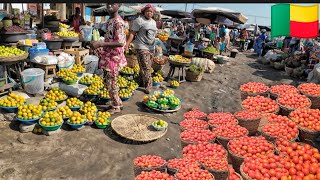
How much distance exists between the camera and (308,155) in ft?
11.0

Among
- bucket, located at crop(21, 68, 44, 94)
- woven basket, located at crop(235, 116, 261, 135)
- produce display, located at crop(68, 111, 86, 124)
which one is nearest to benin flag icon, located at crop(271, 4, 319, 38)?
woven basket, located at crop(235, 116, 261, 135)

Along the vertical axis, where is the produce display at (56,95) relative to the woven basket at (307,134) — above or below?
above

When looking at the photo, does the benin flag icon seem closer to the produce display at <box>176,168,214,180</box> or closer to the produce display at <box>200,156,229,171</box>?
the produce display at <box>200,156,229,171</box>

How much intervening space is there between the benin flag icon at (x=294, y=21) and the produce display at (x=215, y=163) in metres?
8.76

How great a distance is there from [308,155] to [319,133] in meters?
0.92

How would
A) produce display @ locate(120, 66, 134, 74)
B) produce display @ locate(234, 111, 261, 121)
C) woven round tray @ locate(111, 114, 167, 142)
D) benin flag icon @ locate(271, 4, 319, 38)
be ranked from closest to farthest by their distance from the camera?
produce display @ locate(234, 111, 261, 121) → woven round tray @ locate(111, 114, 167, 142) → produce display @ locate(120, 66, 134, 74) → benin flag icon @ locate(271, 4, 319, 38)

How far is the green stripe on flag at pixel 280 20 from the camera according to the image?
35.9 ft

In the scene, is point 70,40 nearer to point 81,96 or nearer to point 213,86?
point 81,96

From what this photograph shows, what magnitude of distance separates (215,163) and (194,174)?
39cm

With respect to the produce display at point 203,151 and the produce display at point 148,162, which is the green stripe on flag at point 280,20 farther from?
the produce display at point 148,162

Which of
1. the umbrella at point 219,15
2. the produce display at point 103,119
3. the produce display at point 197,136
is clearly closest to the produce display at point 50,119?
the produce display at point 103,119

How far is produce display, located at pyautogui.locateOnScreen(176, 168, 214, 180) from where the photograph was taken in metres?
3.51

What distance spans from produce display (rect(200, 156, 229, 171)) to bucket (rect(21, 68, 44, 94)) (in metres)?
5.08

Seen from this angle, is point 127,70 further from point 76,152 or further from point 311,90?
point 311,90
